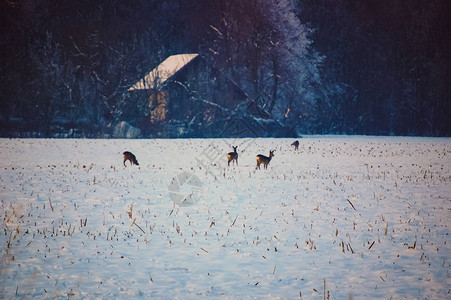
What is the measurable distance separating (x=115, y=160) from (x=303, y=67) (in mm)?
31339

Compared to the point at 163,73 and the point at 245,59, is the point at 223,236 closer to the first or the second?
the point at 163,73

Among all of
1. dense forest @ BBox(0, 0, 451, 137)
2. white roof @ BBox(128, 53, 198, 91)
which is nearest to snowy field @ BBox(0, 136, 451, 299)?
white roof @ BBox(128, 53, 198, 91)

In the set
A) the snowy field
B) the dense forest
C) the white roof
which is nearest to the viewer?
the snowy field

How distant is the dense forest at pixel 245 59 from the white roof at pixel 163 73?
151 centimetres

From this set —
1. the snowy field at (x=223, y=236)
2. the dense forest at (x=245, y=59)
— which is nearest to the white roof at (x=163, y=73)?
the dense forest at (x=245, y=59)

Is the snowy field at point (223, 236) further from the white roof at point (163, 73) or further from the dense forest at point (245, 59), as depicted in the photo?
the dense forest at point (245, 59)

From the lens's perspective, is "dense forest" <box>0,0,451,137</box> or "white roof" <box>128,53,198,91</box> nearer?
"white roof" <box>128,53,198,91</box>

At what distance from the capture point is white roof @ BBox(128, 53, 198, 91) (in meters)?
40.5

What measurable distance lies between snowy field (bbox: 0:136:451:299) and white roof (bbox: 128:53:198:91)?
26.3 meters

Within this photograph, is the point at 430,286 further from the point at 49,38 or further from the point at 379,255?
the point at 49,38

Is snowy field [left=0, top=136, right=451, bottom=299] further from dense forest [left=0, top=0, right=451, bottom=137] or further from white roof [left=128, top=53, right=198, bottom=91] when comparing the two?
dense forest [left=0, top=0, right=451, bottom=137]

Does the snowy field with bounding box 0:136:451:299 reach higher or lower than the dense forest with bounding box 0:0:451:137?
lower

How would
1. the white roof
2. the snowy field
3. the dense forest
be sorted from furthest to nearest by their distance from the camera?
the dense forest → the white roof → the snowy field

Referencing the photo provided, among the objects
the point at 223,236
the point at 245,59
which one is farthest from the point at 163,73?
the point at 223,236
